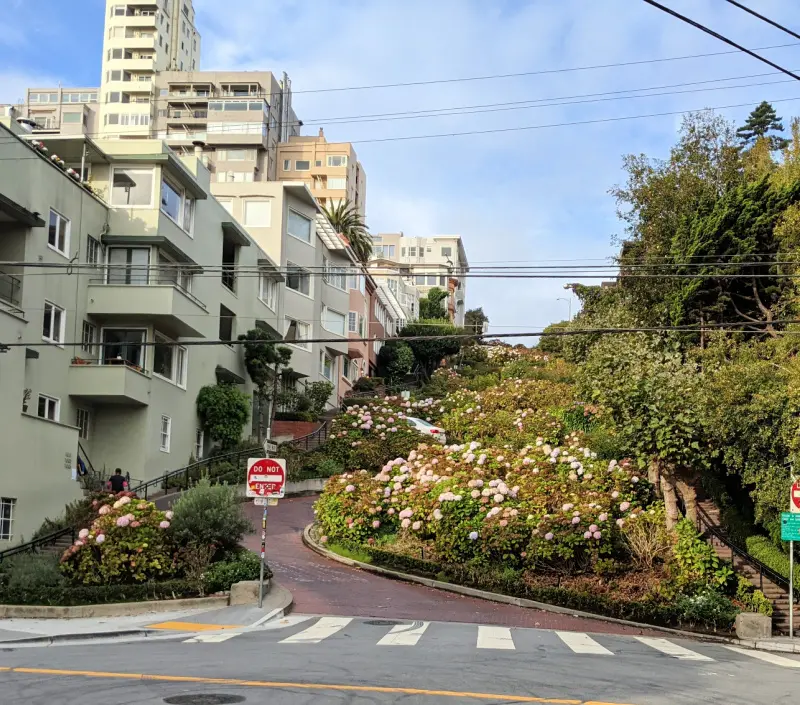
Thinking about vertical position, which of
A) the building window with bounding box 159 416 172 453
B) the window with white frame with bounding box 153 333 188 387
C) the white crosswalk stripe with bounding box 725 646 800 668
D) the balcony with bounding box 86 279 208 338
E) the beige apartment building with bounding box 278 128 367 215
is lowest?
the white crosswalk stripe with bounding box 725 646 800 668

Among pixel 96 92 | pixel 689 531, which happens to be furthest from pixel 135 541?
pixel 96 92

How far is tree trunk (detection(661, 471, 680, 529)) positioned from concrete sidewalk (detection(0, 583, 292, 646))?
995cm

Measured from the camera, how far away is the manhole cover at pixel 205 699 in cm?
989

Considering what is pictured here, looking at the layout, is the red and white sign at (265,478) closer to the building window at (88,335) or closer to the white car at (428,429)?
the building window at (88,335)

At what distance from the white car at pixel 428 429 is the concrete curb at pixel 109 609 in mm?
23253

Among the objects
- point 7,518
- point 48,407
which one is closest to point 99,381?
point 48,407

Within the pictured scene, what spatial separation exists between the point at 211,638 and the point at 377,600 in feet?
22.8

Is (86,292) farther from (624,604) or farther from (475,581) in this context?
(624,604)

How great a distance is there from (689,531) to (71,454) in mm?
16307

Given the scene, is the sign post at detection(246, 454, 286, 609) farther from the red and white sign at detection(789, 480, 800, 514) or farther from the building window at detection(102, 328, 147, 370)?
the building window at detection(102, 328, 147, 370)

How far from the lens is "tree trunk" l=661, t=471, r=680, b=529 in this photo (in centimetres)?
2591

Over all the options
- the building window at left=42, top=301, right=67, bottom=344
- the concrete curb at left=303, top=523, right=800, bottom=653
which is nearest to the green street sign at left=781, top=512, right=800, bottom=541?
the concrete curb at left=303, top=523, right=800, bottom=653

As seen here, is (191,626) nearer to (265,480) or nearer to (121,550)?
(265,480)

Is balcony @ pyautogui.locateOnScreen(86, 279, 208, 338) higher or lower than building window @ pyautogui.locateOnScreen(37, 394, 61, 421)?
higher
